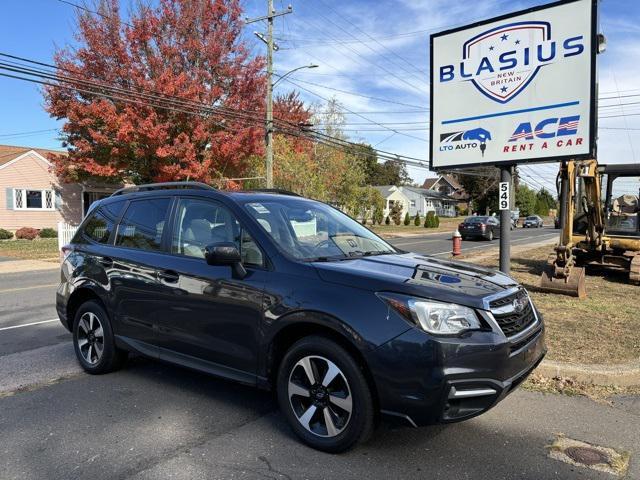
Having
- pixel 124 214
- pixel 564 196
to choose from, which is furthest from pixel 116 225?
pixel 564 196

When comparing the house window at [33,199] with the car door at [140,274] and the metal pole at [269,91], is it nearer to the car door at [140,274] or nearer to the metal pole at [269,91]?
the metal pole at [269,91]

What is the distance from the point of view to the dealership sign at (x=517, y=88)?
7574 millimetres

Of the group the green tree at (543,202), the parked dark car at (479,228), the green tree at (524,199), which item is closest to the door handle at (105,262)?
the parked dark car at (479,228)

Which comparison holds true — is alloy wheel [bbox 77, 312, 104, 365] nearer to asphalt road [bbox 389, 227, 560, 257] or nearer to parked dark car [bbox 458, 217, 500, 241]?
asphalt road [bbox 389, 227, 560, 257]

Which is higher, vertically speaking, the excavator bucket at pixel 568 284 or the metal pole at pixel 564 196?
the metal pole at pixel 564 196

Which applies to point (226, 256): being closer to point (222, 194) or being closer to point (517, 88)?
point (222, 194)

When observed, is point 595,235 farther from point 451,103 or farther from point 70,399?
point 70,399

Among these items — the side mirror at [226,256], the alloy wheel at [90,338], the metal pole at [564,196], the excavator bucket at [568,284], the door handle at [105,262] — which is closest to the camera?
the side mirror at [226,256]

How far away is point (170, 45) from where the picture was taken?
23.9 m

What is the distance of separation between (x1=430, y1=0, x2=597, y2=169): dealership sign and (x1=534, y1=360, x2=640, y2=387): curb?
3627mm

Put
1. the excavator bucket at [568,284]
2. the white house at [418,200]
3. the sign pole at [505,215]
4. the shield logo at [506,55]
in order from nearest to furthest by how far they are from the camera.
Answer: the shield logo at [506,55] < the sign pole at [505,215] < the excavator bucket at [568,284] < the white house at [418,200]

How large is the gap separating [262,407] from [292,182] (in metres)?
23.7

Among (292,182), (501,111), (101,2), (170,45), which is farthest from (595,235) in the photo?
(101,2)

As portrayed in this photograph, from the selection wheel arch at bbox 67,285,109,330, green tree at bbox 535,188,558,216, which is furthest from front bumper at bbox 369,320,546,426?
green tree at bbox 535,188,558,216
